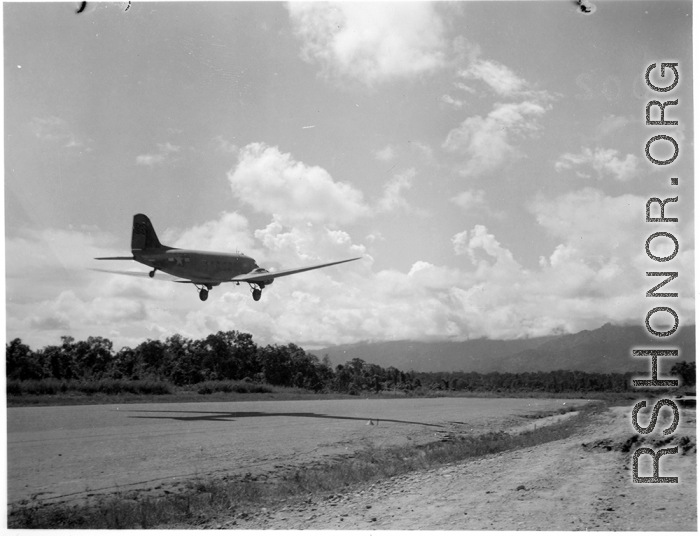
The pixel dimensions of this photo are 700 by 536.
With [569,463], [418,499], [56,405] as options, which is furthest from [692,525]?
[56,405]

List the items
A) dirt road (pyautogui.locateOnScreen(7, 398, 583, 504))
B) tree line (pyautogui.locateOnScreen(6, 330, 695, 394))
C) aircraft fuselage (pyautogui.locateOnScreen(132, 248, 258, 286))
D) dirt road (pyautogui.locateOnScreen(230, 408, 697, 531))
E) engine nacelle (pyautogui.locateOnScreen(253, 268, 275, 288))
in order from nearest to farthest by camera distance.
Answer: dirt road (pyautogui.locateOnScreen(230, 408, 697, 531)) < dirt road (pyautogui.locateOnScreen(7, 398, 583, 504)) < aircraft fuselage (pyautogui.locateOnScreen(132, 248, 258, 286)) < engine nacelle (pyautogui.locateOnScreen(253, 268, 275, 288)) < tree line (pyautogui.locateOnScreen(6, 330, 695, 394))

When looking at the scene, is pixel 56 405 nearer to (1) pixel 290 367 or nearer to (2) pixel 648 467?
(1) pixel 290 367

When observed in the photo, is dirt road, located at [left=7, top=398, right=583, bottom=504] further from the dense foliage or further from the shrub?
the shrub

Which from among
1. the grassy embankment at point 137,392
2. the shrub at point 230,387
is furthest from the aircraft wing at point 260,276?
the shrub at point 230,387

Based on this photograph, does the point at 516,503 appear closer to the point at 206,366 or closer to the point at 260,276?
the point at 260,276

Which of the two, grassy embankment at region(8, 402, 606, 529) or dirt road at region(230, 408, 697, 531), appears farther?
dirt road at region(230, 408, 697, 531)

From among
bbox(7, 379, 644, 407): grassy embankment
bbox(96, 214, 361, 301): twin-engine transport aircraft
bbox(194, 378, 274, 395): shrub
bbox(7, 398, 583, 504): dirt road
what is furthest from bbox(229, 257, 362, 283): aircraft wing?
bbox(194, 378, 274, 395): shrub

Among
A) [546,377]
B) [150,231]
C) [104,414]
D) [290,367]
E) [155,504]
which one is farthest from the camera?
[546,377]
